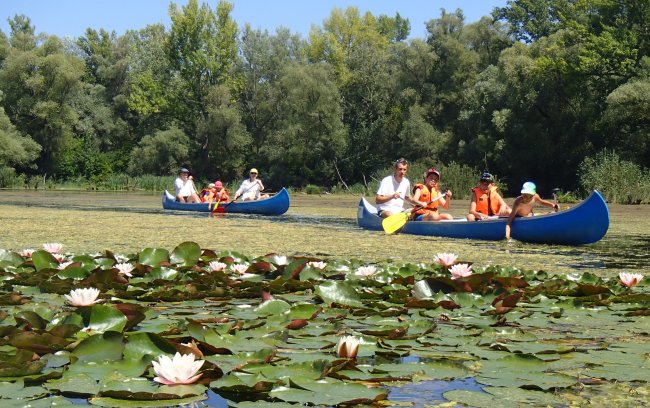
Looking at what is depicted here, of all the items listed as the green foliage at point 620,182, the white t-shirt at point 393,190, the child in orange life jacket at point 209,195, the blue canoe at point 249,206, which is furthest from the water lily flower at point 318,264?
the green foliage at point 620,182

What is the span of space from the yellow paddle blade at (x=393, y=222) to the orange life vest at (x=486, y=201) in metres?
0.93

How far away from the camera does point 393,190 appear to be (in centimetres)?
1071

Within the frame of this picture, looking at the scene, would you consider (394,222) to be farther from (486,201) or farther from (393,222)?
(486,201)

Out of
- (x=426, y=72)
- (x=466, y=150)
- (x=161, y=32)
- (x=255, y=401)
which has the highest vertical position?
(x=161, y=32)

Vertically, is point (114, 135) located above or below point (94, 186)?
above

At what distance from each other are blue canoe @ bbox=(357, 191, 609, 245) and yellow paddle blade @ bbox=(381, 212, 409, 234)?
1.00 ft

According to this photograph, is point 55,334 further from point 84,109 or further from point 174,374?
point 84,109

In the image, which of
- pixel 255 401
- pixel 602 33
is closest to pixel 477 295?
pixel 255 401

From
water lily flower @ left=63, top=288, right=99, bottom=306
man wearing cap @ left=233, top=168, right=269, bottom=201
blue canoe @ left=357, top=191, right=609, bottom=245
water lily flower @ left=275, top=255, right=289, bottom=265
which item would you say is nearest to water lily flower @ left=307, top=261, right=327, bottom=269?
water lily flower @ left=275, top=255, right=289, bottom=265

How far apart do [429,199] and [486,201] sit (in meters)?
0.99

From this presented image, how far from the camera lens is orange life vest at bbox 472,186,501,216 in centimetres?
1002

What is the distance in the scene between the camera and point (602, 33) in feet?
88.7

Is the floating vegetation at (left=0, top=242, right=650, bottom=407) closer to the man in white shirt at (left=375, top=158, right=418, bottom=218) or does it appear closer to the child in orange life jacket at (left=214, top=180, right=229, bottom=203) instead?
the man in white shirt at (left=375, top=158, right=418, bottom=218)

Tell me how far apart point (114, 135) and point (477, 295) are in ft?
145
